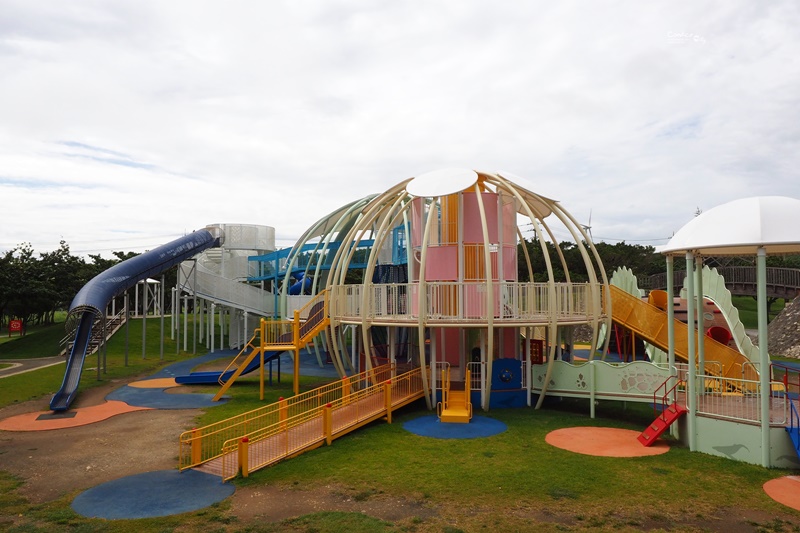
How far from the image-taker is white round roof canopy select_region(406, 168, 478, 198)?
18.4 meters

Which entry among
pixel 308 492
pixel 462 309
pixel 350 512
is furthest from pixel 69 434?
pixel 462 309

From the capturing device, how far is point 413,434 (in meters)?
15.2

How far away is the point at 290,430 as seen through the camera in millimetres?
14547

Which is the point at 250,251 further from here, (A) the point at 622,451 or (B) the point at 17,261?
(A) the point at 622,451

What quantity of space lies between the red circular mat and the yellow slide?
574cm

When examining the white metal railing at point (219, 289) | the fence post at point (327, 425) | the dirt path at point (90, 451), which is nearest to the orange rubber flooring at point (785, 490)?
the fence post at point (327, 425)

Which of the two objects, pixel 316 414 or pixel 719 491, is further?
pixel 316 414

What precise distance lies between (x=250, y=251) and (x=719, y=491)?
37145 millimetres

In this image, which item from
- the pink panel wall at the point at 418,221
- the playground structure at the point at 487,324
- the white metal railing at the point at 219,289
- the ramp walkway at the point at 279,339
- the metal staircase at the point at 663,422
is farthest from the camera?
the white metal railing at the point at 219,289

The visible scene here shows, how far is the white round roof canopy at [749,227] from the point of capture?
11977mm

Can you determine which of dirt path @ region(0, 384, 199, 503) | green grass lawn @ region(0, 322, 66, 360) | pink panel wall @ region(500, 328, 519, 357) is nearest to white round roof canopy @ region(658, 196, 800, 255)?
pink panel wall @ region(500, 328, 519, 357)

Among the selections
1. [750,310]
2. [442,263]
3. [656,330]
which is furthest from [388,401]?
[750,310]

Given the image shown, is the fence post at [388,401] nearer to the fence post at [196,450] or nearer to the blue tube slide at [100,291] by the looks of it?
the fence post at [196,450]

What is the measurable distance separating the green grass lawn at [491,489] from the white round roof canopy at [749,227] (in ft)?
16.2
